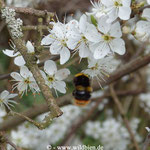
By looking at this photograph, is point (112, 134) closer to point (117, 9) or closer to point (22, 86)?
point (22, 86)

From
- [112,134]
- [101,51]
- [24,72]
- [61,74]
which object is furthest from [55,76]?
[112,134]

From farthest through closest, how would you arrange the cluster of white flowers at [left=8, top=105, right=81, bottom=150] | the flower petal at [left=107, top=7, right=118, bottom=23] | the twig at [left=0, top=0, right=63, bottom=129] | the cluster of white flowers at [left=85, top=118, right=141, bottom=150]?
the cluster of white flowers at [left=85, top=118, right=141, bottom=150] → the cluster of white flowers at [left=8, top=105, right=81, bottom=150] → the flower petal at [left=107, top=7, right=118, bottom=23] → the twig at [left=0, top=0, right=63, bottom=129]

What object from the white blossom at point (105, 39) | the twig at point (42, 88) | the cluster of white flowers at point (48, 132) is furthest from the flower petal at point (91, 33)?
the cluster of white flowers at point (48, 132)

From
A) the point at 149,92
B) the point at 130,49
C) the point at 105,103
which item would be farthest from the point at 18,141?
the point at 130,49

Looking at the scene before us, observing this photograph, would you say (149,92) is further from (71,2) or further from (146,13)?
(146,13)

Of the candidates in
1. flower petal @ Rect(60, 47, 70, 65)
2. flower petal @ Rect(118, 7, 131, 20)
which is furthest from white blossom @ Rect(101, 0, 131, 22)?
flower petal @ Rect(60, 47, 70, 65)

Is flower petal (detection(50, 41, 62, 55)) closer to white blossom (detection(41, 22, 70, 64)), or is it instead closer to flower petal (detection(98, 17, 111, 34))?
white blossom (detection(41, 22, 70, 64))
